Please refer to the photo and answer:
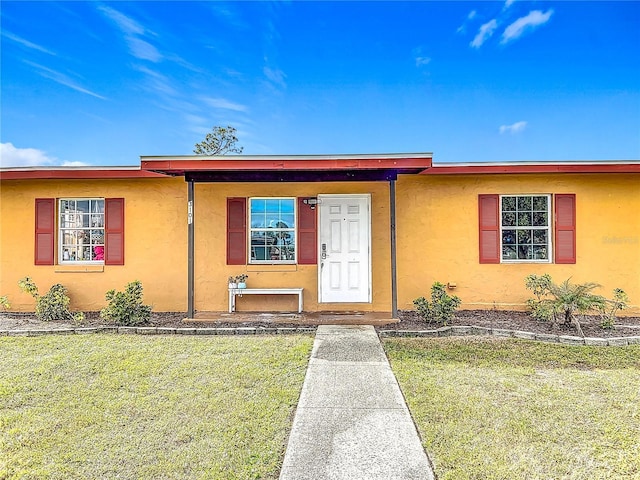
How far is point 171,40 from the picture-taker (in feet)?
50.6

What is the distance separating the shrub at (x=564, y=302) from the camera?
603 centimetres

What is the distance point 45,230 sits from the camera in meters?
7.63

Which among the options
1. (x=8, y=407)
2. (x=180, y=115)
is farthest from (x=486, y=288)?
(x=180, y=115)

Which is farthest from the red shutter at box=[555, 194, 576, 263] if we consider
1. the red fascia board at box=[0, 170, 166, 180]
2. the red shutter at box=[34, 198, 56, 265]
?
the red shutter at box=[34, 198, 56, 265]

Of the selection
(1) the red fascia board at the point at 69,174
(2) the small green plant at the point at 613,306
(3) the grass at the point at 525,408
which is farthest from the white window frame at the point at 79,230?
(2) the small green plant at the point at 613,306

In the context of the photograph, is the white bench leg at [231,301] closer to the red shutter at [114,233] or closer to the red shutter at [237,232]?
the red shutter at [237,232]

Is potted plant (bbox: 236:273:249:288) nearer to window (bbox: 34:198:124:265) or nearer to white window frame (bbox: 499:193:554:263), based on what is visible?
window (bbox: 34:198:124:265)

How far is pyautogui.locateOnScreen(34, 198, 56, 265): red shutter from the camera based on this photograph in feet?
25.0

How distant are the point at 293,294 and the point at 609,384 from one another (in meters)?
4.90

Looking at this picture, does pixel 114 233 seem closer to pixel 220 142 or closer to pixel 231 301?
pixel 231 301

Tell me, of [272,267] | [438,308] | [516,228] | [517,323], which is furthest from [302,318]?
[516,228]

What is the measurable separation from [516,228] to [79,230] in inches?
Result: 333

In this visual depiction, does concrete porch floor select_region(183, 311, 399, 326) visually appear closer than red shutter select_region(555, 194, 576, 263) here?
Yes

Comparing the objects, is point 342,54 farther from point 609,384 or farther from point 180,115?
point 609,384
